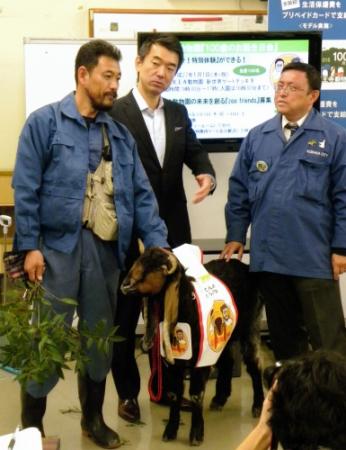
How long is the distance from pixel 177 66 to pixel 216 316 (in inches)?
46.6

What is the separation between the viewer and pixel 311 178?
10.7ft

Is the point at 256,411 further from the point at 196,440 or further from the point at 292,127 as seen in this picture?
the point at 292,127

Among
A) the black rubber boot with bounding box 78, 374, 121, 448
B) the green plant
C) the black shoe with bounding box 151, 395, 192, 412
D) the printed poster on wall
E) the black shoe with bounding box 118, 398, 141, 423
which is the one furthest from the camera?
the printed poster on wall

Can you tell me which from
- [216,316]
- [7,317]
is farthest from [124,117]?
[7,317]

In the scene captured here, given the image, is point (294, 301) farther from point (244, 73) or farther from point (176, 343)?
point (244, 73)

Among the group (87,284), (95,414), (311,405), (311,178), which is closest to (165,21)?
(311,178)

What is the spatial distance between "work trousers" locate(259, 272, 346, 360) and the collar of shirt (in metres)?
0.75

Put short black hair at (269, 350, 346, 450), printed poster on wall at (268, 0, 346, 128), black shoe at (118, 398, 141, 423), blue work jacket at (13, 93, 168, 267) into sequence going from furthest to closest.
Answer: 1. printed poster on wall at (268, 0, 346, 128)
2. black shoe at (118, 398, 141, 423)
3. blue work jacket at (13, 93, 168, 267)
4. short black hair at (269, 350, 346, 450)

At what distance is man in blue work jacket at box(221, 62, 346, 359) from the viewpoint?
129 inches

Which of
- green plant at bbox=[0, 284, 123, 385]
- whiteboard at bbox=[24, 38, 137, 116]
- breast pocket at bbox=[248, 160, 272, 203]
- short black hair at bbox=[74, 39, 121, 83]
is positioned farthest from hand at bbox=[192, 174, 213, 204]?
whiteboard at bbox=[24, 38, 137, 116]

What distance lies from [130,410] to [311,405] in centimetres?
229

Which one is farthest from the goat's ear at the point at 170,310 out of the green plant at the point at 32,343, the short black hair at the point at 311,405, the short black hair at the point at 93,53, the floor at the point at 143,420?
the short black hair at the point at 311,405

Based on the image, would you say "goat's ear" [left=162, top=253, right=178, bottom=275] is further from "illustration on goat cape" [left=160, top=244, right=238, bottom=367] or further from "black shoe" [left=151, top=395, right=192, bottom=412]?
Answer: "black shoe" [left=151, top=395, right=192, bottom=412]

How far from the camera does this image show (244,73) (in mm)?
4453
